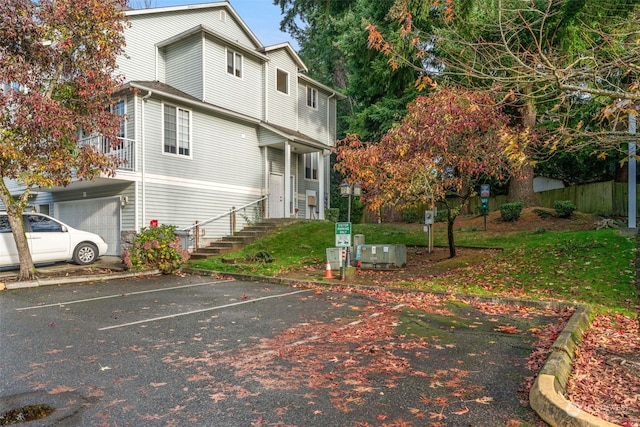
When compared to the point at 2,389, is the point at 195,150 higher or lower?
higher

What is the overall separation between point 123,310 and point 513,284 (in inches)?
318

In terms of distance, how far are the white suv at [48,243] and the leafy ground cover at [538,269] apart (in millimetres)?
3617

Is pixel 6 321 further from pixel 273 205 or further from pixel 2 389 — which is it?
pixel 273 205

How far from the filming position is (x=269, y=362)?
4.66 meters

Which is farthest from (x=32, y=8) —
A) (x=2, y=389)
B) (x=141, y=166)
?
(x=2, y=389)

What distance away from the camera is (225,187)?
1838 centimetres

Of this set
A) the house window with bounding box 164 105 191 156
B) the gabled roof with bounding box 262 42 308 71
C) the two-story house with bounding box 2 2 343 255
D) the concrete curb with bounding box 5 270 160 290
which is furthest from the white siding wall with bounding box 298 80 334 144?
the concrete curb with bounding box 5 270 160 290

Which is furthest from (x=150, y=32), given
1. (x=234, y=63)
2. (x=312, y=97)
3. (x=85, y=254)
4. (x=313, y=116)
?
(x=85, y=254)

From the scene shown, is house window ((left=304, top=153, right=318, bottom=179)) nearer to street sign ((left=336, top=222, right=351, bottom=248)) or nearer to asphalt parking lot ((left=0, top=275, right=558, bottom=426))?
street sign ((left=336, top=222, right=351, bottom=248))

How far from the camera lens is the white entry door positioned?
803 inches

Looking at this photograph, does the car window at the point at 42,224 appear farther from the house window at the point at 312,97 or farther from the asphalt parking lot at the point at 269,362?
the house window at the point at 312,97

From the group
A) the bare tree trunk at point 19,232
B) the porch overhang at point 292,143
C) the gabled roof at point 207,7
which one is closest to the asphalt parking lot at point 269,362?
the bare tree trunk at point 19,232

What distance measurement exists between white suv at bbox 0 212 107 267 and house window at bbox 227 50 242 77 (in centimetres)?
946

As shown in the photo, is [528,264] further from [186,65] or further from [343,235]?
[186,65]
